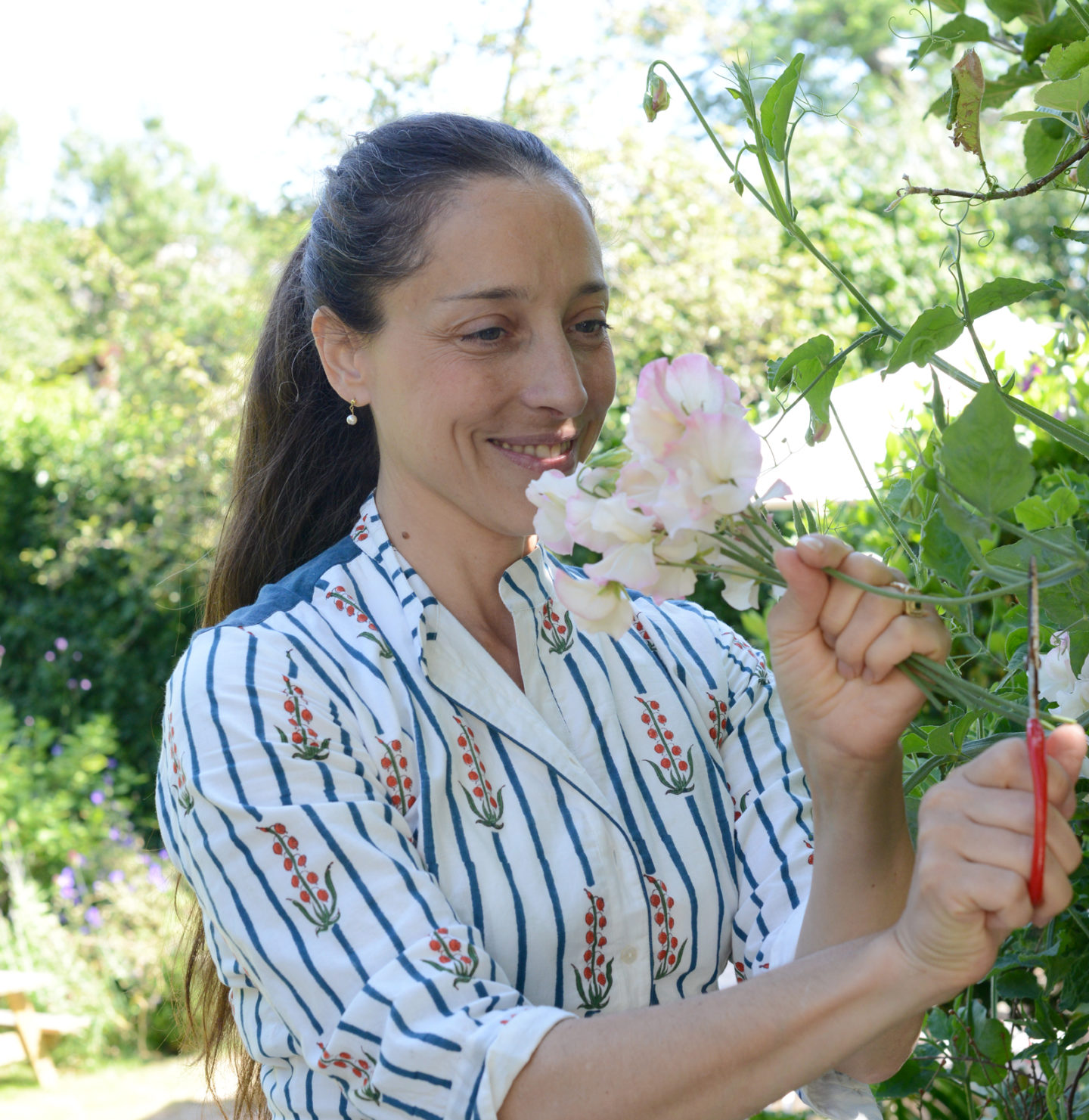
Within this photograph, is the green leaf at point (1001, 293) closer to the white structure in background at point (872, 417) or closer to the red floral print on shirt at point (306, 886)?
the red floral print on shirt at point (306, 886)

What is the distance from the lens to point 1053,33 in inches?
45.4

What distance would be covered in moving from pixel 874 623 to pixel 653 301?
5.66m

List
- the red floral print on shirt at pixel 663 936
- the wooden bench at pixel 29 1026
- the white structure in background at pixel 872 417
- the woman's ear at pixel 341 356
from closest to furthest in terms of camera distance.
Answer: the red floral print on shirt at pixel 663 936 → the woman's ear at pixel 341 356 → the white structure in background at pixel 872 417 → the wooden bench at pixel 29 1026

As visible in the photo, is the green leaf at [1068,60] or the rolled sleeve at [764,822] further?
the rolled sleeve at [764,822]

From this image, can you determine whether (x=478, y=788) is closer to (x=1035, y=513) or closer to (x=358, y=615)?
(x=358, y=615)

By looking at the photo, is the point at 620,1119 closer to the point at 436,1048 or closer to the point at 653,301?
the point at 436,1048

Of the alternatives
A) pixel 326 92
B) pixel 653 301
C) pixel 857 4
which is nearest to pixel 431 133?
pixel 653 301

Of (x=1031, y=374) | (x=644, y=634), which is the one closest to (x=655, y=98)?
(x=644, y=634)

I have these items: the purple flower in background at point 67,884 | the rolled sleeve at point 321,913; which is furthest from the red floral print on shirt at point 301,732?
the purple flower in background at point 67,884

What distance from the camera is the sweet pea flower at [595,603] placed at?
867 mm

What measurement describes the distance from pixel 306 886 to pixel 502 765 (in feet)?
1.19

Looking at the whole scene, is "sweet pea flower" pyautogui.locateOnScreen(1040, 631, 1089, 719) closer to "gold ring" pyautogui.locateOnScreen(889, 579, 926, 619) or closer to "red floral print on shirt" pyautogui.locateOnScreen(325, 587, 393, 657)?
"gold ring" pyautogui.locateOnScreen(889, 579, 926, 619)

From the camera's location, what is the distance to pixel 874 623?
0.91 m

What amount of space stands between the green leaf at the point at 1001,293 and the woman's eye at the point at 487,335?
749mm
